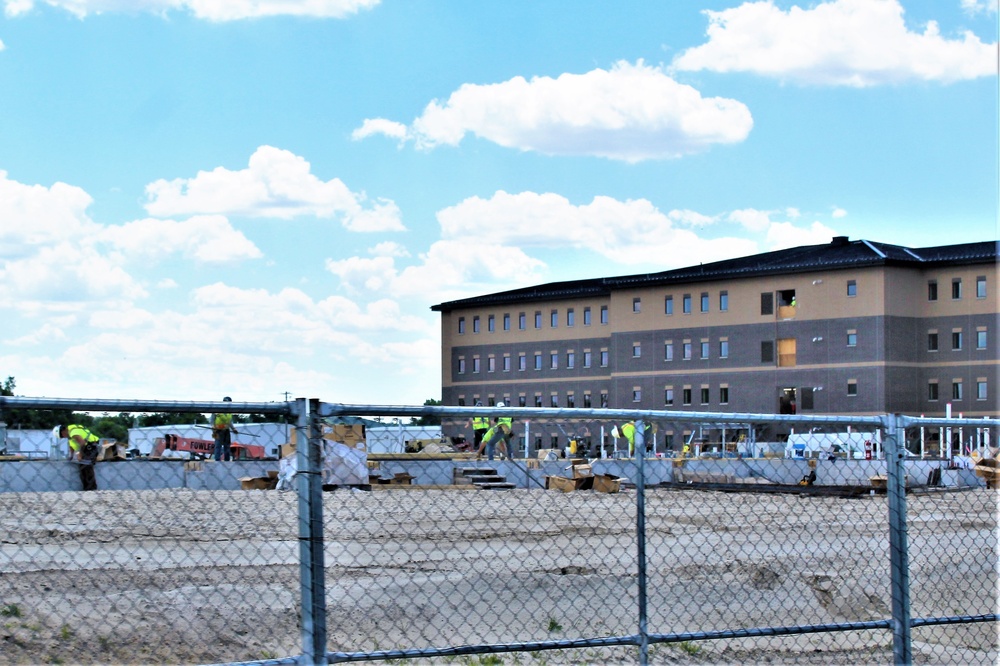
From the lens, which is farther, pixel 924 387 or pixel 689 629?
pixel 924 387

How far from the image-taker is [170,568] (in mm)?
12352

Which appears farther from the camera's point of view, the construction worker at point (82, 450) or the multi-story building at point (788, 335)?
the multi-story building at point (788, 335)

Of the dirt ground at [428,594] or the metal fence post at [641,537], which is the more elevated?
the metal fence post at [641,537]

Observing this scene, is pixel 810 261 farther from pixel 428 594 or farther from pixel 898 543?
pixel 898 543

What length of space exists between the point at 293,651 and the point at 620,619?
125 inches

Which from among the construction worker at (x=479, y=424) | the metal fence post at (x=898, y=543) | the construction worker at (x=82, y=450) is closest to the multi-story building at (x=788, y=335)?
the construction worker at (x=479, y=424)

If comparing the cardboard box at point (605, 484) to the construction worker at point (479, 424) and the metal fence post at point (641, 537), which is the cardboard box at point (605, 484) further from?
the metal fence post at point (641, 537)

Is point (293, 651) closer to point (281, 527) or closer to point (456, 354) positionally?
point (281, 527)

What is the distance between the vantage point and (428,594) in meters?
11.8

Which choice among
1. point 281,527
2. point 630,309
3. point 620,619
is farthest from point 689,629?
point 630,309

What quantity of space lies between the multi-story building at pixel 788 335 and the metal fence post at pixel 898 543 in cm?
7219

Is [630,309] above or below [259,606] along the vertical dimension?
above

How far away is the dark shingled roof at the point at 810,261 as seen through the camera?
7875 cm

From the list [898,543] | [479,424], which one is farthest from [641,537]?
[479,424]
